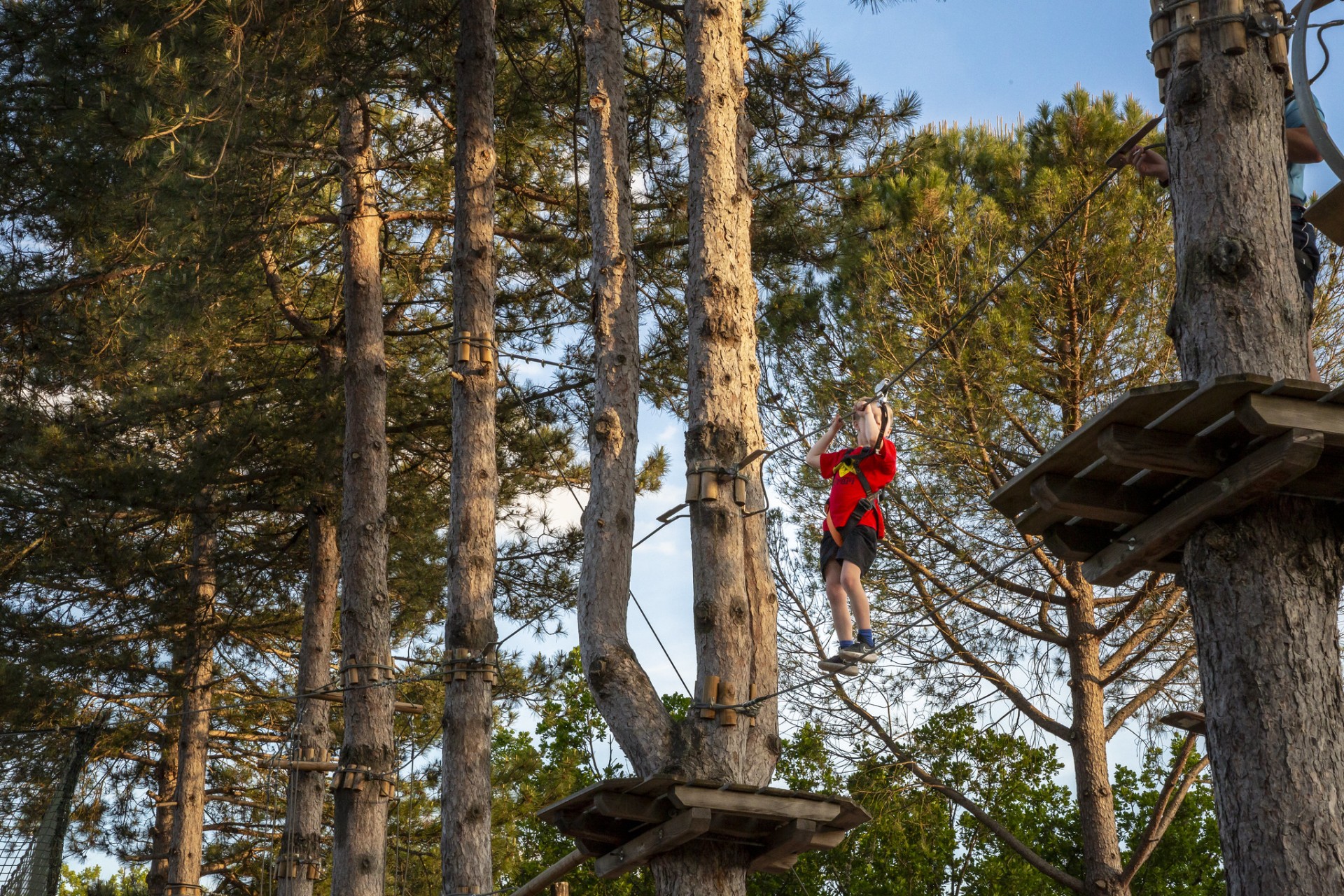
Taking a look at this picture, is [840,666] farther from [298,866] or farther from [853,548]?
[298,866]

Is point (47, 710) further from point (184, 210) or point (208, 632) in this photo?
point (184, 210)

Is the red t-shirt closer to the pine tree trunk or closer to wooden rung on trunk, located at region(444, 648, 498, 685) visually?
wooden rung on trunk, located at region(444, 648, 498, 685)

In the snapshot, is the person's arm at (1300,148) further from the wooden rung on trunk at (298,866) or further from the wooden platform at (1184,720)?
the wooden rung on trunk at (298,866)

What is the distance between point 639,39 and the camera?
971 cm

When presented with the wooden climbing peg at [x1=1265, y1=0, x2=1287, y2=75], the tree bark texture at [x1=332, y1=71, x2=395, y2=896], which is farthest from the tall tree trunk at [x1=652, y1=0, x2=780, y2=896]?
the tree bark texture at [x1=332, y1=71, x2=395, y2=896]

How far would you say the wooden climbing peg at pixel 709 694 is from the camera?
550 cm

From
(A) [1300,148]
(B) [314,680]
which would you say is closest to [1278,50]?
(A) [1300,148]

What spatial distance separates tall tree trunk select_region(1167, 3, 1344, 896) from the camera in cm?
362

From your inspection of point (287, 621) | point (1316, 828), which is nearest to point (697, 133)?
point (1316, 828)

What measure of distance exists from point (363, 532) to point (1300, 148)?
7.10 metres

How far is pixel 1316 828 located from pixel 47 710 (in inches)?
462

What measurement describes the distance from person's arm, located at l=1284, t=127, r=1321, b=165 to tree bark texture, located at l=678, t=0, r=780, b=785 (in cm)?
248

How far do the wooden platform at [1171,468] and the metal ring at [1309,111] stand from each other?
2.04 feet

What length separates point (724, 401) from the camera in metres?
6.07
